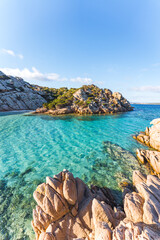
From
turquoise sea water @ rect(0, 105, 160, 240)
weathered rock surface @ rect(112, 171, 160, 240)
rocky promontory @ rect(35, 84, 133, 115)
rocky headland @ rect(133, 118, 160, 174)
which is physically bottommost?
turquoise sea water @ rect(0, 105, 160, 240)

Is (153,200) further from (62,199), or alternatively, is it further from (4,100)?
(4,100)

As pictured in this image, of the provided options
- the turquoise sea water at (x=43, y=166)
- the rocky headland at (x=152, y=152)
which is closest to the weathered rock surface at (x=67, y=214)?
A: the turquoise sea water at (x=43, y=166)

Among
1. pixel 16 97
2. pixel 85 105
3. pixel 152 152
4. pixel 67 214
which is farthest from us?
pixel 16 97

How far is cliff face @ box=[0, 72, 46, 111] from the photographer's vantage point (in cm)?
5681

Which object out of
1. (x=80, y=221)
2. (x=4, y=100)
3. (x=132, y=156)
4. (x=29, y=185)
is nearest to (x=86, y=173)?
(x=80, y=221)

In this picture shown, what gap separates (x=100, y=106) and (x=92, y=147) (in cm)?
3821

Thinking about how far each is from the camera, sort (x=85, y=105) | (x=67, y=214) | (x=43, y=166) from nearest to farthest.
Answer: (x=67, y=214)
(x=43, y=166)
(x=85, y=105)

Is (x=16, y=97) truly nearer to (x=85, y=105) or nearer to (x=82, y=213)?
(x=85, y=105)

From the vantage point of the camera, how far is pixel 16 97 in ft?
199

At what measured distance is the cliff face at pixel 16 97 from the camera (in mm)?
56812

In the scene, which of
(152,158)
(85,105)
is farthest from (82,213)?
(85,105)

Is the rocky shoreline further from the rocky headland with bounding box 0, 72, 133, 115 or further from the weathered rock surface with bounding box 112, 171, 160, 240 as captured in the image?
the rocky headland with bounding box 0, 72, 133, 115

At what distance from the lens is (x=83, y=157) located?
1151 centimetres

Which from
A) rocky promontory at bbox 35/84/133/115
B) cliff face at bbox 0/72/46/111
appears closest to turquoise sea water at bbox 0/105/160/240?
rocky promontory at bbox 35/84/133/115
